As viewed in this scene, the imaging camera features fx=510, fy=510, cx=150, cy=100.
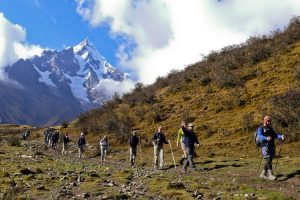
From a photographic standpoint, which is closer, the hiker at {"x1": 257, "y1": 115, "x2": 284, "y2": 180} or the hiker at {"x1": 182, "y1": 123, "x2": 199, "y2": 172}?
the hiker at {"x1": 257, "y1": 115, "x2": 284, "y2": 180}

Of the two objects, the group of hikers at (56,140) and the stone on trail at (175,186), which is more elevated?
the group of hikers at (56,140)

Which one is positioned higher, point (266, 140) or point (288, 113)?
point (288, 113)

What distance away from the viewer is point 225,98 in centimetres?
4388

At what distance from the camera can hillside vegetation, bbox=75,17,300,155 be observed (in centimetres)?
3616

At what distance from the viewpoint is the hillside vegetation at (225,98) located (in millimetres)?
36156

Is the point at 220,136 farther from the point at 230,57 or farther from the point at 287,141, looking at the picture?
the point at 230,57

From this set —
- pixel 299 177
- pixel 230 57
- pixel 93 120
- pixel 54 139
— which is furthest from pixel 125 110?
pixel 299 177

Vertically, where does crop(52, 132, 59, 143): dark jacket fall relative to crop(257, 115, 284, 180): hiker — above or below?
above

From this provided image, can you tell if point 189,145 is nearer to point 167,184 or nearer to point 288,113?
point 167,184

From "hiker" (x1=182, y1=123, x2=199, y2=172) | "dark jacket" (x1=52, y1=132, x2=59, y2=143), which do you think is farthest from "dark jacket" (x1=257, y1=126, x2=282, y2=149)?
"dark jacket" (x1=52, y1=132, x2=59, y2=143)

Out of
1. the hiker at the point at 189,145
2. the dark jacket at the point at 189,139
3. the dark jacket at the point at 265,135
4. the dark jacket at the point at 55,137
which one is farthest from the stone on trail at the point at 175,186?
the dark jacket at the point at 55,137

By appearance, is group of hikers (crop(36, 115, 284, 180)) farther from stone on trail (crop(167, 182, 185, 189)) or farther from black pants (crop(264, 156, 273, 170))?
stone on trail (crop(167, 182, 185, 189))

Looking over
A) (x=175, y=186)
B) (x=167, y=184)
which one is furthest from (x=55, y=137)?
(x=175, y=186)

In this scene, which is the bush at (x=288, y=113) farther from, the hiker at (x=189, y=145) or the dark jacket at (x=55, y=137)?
the dark jacket at (x=55, y=137)
